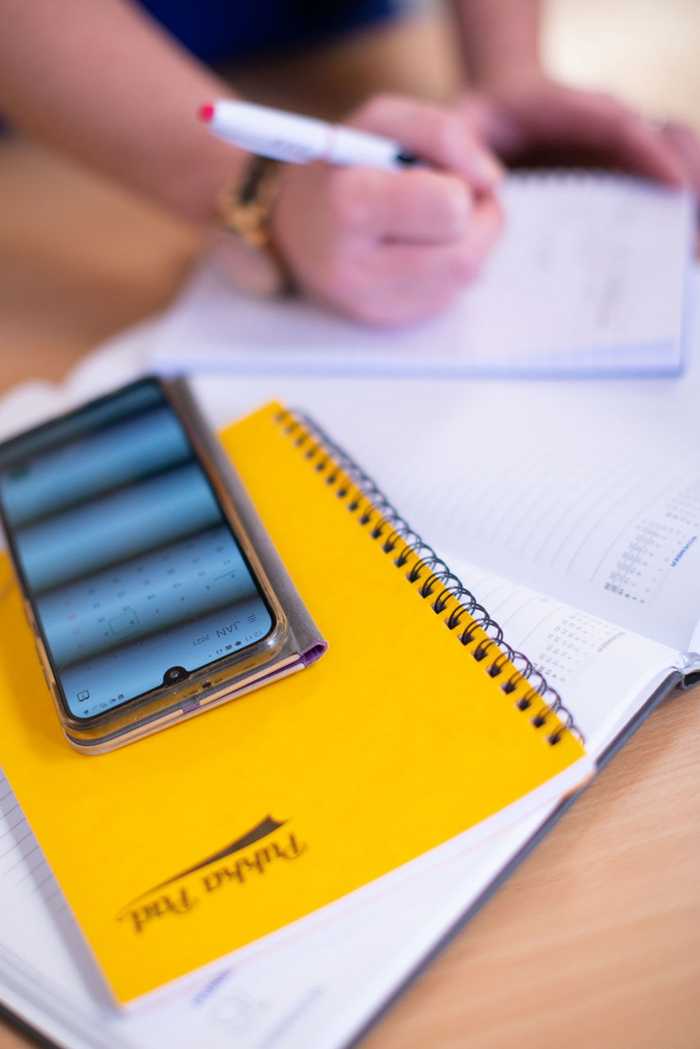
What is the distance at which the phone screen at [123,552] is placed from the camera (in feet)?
1.43

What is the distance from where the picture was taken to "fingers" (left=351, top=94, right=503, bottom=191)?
0.65 metres

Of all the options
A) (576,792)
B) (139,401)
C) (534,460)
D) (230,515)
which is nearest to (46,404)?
(139,401)

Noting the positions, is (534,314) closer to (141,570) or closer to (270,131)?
(270,131)

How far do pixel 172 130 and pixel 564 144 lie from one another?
0.33m

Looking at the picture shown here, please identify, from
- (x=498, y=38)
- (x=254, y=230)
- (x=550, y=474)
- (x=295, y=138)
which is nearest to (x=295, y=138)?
(x=295, y=138)

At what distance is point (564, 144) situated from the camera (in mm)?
799

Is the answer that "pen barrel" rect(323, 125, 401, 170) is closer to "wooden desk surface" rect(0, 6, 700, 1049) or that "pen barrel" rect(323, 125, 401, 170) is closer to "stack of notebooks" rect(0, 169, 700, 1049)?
"stack of notebooks" rect(0, 169, 700, 1049)

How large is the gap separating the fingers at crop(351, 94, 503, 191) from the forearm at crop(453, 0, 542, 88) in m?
0.24

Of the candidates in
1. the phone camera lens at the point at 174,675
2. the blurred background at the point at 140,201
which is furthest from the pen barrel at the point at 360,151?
the phone camera lens at the point at 174,675

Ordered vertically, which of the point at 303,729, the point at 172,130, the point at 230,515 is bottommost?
the point at 303,729

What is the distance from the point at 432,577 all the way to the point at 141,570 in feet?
0.49

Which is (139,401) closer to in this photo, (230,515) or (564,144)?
(230,515)

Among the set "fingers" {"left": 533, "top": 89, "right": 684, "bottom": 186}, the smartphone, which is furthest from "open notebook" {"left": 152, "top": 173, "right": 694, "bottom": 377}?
the smartphone

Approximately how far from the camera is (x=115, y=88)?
708 mm
